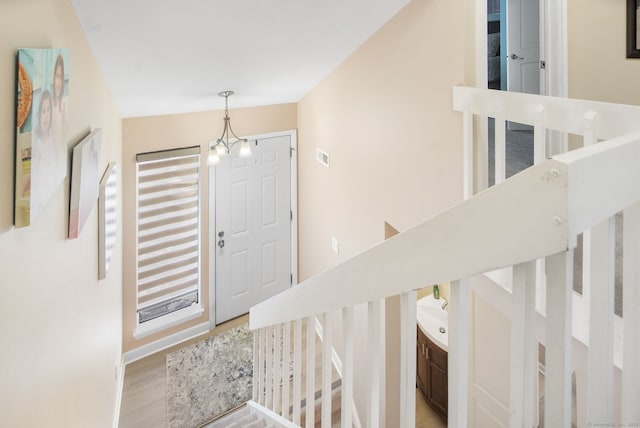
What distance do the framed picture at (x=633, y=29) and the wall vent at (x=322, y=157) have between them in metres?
2.43

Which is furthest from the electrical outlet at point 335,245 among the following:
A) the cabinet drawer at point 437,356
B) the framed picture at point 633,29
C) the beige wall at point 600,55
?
the framed picture at point 633,29

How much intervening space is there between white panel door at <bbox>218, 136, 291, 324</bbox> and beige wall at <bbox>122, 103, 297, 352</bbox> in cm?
15

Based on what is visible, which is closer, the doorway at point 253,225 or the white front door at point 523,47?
the white front door at point 523,47

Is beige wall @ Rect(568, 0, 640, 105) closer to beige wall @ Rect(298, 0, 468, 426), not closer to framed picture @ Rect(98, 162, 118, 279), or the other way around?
beige wall @ Rect(298, 0, 468, 426)

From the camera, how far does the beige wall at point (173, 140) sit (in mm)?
3824

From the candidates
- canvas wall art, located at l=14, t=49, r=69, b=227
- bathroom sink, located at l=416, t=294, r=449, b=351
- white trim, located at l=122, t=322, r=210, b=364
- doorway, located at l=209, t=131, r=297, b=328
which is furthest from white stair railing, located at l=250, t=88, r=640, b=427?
white trim, located at l=122, t=322, r=210, b=364

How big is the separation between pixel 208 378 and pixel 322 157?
2430 millimetres

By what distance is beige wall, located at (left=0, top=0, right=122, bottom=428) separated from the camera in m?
0.97

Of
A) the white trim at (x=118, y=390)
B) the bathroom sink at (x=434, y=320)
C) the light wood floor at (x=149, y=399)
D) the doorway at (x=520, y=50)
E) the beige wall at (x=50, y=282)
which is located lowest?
the light wood floor at (x=149, y=399)

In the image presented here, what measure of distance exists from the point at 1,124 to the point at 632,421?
133cm

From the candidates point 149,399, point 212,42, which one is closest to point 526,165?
point 212,42

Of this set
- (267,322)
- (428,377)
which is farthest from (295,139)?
(267,322)

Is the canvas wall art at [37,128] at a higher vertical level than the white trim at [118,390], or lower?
higher

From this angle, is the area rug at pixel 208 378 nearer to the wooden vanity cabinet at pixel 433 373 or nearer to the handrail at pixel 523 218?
the wooden vanity cabinet at pixel 433 373
